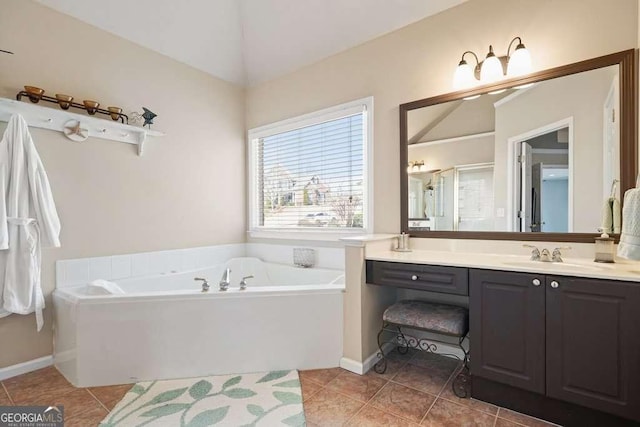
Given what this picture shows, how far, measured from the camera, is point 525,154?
6.63ft

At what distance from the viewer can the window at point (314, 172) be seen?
2838 mm

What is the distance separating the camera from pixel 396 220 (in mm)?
2545

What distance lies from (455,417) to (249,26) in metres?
3.58

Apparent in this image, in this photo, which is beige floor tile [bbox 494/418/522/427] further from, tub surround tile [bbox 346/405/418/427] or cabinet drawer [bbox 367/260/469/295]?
cabinet drawer [bbox 367/260/469/295]

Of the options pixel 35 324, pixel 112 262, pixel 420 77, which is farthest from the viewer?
pixel 112 262

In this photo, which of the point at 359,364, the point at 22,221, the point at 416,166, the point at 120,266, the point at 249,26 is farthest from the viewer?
the point at 249,26

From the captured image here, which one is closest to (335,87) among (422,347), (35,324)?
(422,347)

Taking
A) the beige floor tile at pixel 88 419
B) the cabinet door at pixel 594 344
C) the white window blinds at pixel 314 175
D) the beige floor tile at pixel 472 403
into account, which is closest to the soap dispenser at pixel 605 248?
the cabinet door at pixel 594 344

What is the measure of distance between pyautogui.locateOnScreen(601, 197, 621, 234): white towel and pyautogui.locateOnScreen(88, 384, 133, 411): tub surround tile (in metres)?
2.91

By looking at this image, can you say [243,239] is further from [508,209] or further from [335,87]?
[508,209]

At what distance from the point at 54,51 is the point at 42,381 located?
2.29 m

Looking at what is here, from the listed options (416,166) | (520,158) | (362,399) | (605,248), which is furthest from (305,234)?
(605,248)

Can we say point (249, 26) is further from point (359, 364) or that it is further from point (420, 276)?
point (359, 364)

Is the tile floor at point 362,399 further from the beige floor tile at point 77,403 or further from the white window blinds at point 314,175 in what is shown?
the white window blinds at point 314,175
